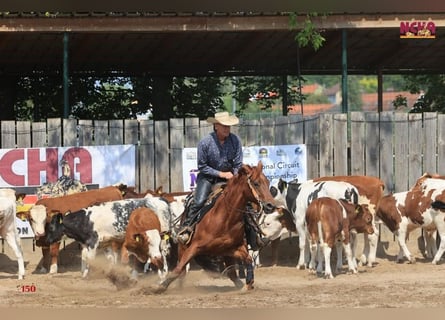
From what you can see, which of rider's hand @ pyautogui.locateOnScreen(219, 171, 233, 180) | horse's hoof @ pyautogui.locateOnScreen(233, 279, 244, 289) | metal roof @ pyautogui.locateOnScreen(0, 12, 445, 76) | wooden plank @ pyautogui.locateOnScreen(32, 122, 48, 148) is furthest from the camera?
wooden plank @ pyautogui.locateOnScreen(32, 122, 48, 148)

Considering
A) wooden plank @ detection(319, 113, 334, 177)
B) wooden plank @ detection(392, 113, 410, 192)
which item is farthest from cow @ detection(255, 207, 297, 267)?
wooden plank @ detection(392, 113, 410, 192)

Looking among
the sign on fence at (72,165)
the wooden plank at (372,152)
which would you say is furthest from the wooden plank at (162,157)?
the wooden plank at (372,152)

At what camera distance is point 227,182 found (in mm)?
12500

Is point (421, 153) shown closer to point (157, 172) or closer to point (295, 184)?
point (295, 184)

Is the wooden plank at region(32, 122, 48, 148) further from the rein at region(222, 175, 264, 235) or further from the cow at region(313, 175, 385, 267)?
the rein at region(222, 175, 264, 235)

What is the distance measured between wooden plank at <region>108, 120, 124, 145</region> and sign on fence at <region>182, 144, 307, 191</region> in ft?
3.95

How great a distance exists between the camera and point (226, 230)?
40.4 ft

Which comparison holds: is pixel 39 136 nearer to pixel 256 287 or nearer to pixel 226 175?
pixel 256 287

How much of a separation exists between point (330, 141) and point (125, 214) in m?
4.55

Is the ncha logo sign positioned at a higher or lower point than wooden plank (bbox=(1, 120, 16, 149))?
higher

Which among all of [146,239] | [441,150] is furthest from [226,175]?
[441,150]

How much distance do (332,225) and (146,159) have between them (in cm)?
409

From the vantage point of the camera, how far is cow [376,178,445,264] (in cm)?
1636

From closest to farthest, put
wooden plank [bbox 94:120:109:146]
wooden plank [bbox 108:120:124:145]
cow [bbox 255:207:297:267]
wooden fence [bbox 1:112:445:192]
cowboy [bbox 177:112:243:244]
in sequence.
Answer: cowboy [bbox 177:112:243:244], cow [bbox 255:207:297:267], wooden fence [bbox 1:112:445:192], wooden plank [bbox 94:120:109:146], wooden plank [bbox 108:120:124:145]
